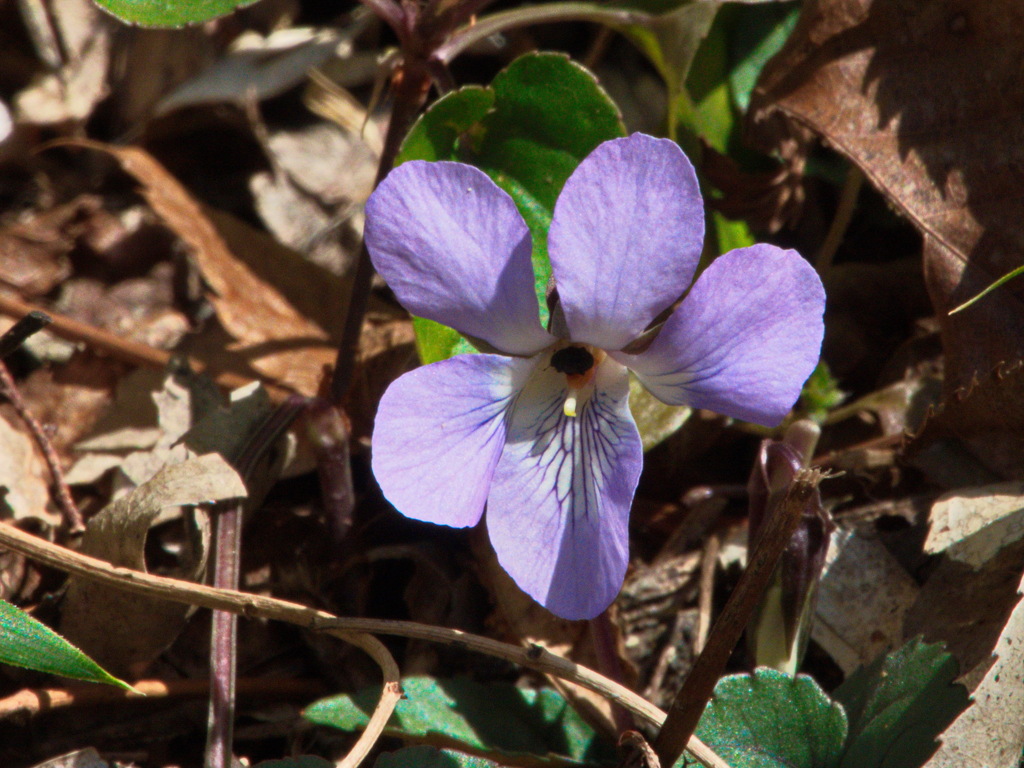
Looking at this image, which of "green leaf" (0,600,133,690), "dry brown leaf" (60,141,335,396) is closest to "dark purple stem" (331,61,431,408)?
"dry brown leaf" (60,141,335,396)

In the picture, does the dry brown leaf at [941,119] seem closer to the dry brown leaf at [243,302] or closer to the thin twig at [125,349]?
the dry brown leaf at [243,302]

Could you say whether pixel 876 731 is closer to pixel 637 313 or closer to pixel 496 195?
pixel 637 313

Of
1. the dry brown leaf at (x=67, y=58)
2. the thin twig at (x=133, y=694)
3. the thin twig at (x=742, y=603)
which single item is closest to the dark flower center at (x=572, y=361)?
the thin twig at (x=742, y=603)

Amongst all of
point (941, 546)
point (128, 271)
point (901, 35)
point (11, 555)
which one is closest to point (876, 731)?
point (941, 546)

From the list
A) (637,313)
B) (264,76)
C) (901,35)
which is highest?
(901,35)

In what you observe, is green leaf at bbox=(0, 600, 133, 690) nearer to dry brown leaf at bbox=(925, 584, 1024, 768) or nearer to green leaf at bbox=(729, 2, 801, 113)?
dry brown leaf at bbox=(925, 584, 1024, 768)

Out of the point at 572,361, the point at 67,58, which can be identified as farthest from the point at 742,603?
the point at 67,58
